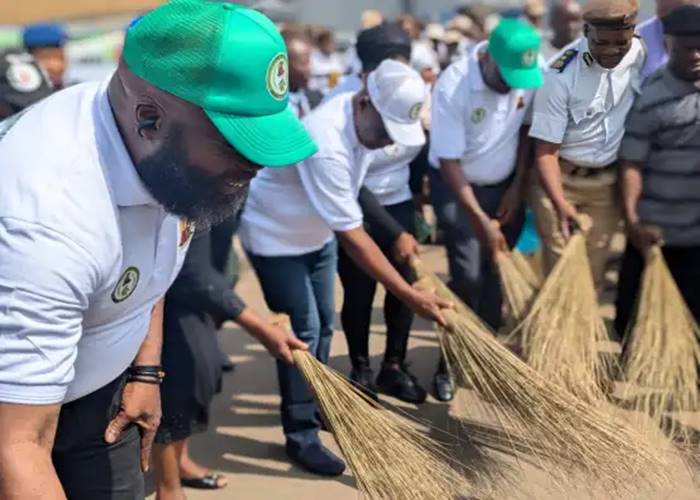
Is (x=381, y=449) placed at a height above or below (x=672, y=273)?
below

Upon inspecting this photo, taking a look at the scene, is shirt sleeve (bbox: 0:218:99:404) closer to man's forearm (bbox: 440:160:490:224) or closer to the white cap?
the white cap

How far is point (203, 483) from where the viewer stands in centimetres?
362

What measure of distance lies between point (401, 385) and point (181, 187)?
111 inches

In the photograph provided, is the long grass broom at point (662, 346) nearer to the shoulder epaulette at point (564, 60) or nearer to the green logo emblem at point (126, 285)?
the shoulder epaulette at point (564, 60)

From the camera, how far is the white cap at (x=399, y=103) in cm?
330

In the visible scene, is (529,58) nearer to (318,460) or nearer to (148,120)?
(318,460)

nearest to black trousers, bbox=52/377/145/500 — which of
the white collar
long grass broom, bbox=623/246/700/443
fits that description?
the white collar

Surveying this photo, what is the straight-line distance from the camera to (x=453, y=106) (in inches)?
166

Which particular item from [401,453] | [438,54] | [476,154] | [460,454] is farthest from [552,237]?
[438,54]

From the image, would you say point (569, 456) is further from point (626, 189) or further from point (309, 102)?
point (309, 102)

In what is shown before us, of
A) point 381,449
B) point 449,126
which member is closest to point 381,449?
point 381,449

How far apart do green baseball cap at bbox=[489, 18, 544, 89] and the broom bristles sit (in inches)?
66.3

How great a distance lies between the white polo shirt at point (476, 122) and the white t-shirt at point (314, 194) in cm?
71

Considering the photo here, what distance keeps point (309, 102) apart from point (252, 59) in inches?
143
